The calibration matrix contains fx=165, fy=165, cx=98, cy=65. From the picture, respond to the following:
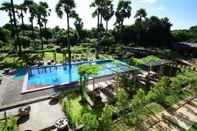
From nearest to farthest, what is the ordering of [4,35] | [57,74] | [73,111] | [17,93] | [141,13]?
[73,111] < [17,93] < [57,74] < [4,35] < [141,13]

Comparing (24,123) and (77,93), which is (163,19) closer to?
(77,93)

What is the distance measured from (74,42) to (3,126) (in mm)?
38850

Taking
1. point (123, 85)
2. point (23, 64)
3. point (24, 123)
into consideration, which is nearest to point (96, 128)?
point (24, 123)

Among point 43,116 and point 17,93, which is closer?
point 43,116

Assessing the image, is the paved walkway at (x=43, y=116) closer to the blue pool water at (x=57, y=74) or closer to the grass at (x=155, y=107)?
the blue pool water at (x=57, y=74)

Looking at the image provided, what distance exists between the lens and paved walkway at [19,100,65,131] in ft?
40.5

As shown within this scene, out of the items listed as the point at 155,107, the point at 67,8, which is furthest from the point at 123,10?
the point at 155,107

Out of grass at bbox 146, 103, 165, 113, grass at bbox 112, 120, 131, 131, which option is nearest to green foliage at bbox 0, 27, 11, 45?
grass at bbox 112, 120, 131, 131

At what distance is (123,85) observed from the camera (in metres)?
19.2

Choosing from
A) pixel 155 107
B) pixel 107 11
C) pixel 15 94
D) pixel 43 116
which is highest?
pixel 107 11

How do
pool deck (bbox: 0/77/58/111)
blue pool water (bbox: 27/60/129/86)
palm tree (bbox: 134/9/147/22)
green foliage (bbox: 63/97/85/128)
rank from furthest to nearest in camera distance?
palm tree (bbox: 134/9/147/22) < blue pool water (bbox: 27/60/129/86) < pool deck (bbox: 0/77/58/111) < green foliage (bbox: 63/97/85/128)

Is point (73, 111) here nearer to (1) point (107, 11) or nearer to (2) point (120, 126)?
(2) point (120, 126)

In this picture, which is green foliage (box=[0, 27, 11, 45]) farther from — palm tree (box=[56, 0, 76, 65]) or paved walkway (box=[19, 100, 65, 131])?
Answer: paved walkway (box=[19, 100, 65, 131])

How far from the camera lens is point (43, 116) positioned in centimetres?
1376
